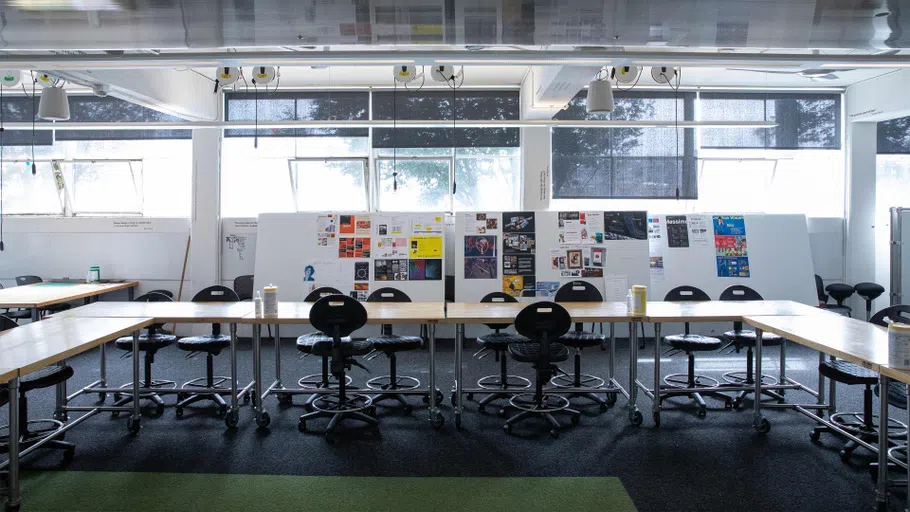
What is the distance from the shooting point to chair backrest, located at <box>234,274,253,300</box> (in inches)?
289

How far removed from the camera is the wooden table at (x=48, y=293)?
5.38 metres

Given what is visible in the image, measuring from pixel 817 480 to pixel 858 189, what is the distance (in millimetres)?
5759

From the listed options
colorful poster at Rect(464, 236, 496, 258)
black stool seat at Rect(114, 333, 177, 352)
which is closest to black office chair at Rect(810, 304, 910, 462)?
colorful poster at Rect(464, 236, 496, 258)

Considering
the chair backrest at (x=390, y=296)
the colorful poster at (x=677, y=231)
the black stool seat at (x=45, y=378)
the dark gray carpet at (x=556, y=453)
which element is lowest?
the dark gray carpet at (x=556, y=453)

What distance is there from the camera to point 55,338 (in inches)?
140

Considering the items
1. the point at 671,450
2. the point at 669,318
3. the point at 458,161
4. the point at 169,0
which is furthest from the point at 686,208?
the point at 169,0

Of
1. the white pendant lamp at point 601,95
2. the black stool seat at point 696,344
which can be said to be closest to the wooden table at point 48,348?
the white pendant lamp at point 601,95

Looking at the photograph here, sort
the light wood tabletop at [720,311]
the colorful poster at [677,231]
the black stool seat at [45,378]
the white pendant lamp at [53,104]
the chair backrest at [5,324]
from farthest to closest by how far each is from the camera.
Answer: the colorful poster at [677,231], the white pendant lamp at [53,104], the light wood tabletop at [720,311], the chair backrest at [5,324], the black stool seat at [45,378]

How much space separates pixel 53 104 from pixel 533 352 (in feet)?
14.9

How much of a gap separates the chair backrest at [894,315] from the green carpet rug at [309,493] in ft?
7.71

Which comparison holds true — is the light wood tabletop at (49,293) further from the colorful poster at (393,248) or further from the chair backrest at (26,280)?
the colorful poster at (393,248)

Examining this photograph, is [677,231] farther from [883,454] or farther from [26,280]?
[26,280]

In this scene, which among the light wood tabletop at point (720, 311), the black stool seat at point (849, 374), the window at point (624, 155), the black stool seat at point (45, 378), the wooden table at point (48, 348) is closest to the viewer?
the wooden table at point (48, 348)

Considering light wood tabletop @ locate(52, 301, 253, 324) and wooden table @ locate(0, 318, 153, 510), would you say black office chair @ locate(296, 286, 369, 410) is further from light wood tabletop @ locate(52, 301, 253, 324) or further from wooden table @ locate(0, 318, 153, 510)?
wooden table @ locate(0, 318, 153, 510)
